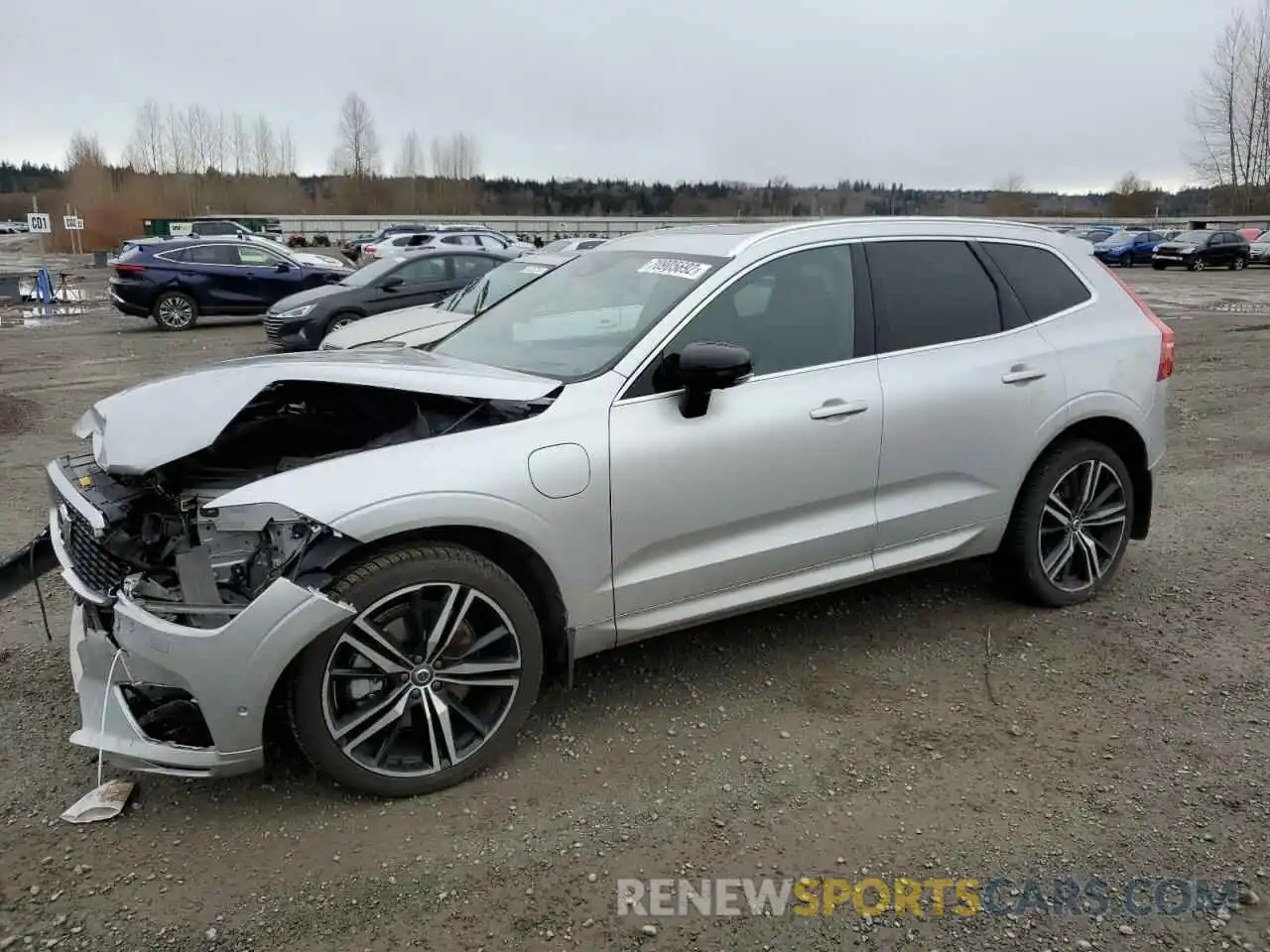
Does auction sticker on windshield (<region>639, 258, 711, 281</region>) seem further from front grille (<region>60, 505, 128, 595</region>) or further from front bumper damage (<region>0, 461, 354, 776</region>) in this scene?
front grille (<region>60, 505, 128, 595</region>)

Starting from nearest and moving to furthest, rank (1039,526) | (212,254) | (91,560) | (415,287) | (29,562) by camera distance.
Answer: (91,560), (29,562), (1039,526), (415,287), (212,254)

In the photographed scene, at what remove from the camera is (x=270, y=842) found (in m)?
2.82

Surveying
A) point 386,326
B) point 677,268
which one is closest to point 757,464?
point 677,268

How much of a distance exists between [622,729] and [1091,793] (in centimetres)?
160

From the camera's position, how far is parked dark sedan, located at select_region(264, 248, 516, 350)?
40.7 ft

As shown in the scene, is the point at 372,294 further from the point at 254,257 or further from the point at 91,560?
the point at 91,560

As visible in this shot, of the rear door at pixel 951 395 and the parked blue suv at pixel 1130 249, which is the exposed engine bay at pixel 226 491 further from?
the parked blue suv at pixel 1130 249

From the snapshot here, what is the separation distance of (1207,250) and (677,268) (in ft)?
128

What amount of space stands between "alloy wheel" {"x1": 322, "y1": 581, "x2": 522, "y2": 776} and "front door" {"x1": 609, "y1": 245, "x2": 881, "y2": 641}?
477mm

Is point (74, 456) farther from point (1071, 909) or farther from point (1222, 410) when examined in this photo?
point (1222, 410)

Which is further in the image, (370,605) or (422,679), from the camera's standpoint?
(422,679)

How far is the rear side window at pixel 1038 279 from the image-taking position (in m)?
4.27

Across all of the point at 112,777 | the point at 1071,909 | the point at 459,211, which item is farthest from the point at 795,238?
the point at 459,211

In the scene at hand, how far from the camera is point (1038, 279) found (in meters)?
4.35
